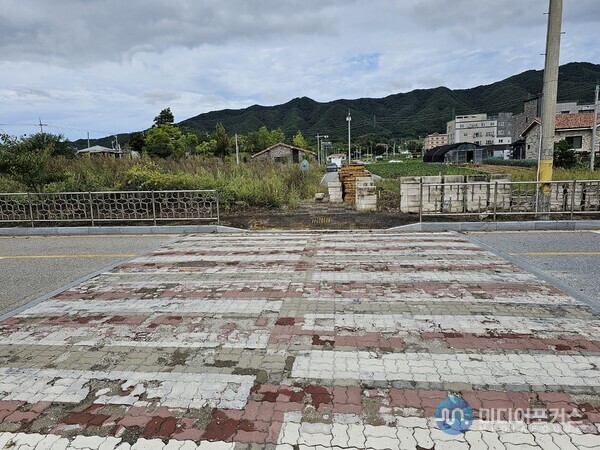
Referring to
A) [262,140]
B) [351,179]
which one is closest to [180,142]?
[262,140]

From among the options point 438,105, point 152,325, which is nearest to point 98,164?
point 152,325

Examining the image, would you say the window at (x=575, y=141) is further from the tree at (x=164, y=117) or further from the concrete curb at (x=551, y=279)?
the tree at (x=164, y=117)

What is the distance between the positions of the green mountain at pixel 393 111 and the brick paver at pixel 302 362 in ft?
374

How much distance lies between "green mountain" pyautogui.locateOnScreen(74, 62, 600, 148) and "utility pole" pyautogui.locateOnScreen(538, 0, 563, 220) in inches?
4275

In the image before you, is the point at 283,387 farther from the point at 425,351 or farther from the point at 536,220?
the point at 536,220

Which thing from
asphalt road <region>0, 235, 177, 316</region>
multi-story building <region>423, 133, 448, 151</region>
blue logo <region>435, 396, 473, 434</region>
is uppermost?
multi-story building <region>423, 133, 448, 151</region>

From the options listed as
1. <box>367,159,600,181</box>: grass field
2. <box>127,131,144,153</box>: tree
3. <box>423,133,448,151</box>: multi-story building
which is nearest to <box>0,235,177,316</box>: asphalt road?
<box>367,159,600,181</box>: grass field

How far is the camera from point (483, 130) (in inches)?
4139

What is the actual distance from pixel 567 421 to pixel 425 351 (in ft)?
4.33

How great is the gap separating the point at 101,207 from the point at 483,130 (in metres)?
110

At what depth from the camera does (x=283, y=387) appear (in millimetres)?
3451

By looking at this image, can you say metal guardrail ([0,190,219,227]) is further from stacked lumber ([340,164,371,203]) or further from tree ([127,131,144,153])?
tree ([127,131,144,153])

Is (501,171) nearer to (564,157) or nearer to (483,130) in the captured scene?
(564,157)

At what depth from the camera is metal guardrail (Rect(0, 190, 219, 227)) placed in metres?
12.7
